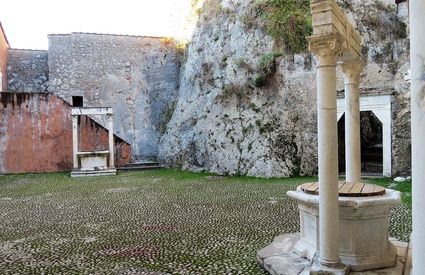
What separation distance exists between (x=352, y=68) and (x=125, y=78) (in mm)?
20074

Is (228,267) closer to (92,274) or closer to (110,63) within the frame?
(92,274)

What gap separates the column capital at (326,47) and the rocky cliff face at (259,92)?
9914 millimetres

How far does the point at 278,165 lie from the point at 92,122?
10.3 metres

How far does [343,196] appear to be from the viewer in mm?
4520

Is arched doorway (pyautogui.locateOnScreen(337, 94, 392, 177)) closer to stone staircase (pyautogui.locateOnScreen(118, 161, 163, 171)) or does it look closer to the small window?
stone staircase (pyautogui.locateOnScreen(118, 161, 163, 171))

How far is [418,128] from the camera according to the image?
244 centimetres

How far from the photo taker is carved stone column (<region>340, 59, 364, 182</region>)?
575cm

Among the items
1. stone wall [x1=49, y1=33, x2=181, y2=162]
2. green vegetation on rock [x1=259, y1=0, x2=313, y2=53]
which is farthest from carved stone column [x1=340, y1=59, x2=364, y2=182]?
stone wall [x1=49, y1=33, x2=181, y2=162]

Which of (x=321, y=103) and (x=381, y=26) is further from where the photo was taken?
(x=381, y=26)

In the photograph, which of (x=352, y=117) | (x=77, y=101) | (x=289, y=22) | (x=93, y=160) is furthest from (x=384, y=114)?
(x=77, y=101)

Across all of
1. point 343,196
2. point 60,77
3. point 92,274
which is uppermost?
point 60,77

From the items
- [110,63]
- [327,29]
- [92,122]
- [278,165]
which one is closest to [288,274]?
[327,29]

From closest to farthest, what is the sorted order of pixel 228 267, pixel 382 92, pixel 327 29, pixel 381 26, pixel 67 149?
pixel 327 29 < pixel 228 267 < pixel 382 92 < pixel 381 26 < pixel 67 149

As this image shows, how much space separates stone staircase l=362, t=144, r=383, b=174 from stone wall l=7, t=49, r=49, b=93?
18.8m
